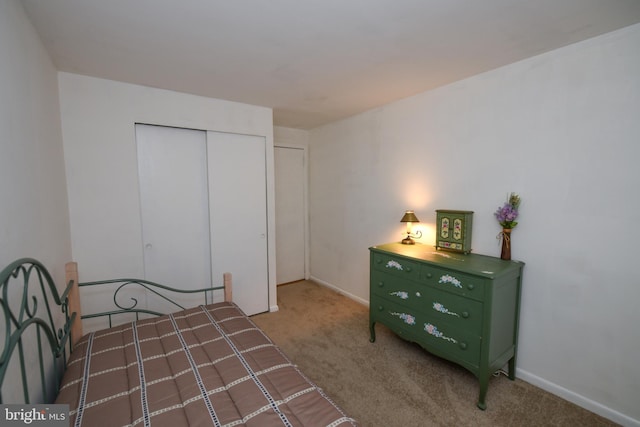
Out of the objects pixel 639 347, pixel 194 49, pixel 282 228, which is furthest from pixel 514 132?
pixel 282 228

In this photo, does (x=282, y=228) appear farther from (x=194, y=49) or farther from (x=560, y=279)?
(x=560, y=279)

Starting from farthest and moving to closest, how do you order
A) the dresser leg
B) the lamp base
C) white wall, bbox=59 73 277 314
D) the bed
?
the lamp base, white wall, bbox=59 73 277 314, the dresser leg, the bed

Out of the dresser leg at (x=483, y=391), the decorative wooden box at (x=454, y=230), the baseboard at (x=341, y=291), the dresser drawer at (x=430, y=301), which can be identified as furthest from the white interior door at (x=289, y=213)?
the dresser leg at (x=483, y=391)

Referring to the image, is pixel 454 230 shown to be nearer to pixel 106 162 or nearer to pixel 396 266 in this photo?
pixel 396 266

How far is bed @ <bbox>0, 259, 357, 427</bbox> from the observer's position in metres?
1.11

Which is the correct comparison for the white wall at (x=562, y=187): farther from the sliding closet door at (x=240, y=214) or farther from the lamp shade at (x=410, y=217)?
the sliding closet door at (x=240, y=214)

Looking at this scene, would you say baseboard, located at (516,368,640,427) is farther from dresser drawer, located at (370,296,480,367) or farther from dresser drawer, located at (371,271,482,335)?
dresser drawer, located at (371,271,482,335)

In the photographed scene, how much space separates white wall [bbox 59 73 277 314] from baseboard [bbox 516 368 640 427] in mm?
3423

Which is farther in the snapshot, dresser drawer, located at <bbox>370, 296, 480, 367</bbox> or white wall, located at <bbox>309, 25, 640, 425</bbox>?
dresser drawer, located at <bbox>370, 296, 480, 367</bbox>

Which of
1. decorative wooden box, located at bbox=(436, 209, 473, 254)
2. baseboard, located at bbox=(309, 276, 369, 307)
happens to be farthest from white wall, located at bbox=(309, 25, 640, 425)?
baseboard, located at bbox=(309, 276, 369, 307)

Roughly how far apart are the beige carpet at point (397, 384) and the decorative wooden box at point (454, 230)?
1006mm

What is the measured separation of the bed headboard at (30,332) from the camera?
100 cm

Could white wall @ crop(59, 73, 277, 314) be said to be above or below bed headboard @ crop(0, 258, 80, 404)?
above

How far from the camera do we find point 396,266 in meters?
2.42
